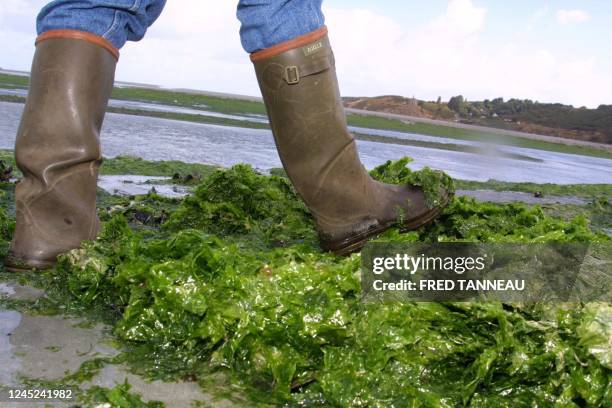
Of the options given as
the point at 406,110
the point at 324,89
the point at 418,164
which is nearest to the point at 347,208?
the point at 324,89

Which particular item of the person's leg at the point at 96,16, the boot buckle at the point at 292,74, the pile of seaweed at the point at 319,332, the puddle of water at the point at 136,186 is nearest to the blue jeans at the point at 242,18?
the person's leg at the point at 96,16

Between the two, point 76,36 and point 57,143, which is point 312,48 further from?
point 57,143

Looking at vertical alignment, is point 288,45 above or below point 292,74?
above

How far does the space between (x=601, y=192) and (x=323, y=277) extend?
8.30 meters

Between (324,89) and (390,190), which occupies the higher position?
(324,89)

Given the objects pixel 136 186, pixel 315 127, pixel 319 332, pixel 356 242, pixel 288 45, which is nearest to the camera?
pixel 319 332

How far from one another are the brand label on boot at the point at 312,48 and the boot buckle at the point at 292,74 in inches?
2.9

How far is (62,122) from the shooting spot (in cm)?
226

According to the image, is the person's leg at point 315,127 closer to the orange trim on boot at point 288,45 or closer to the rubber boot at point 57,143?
the orange trim on boot at point 288,45

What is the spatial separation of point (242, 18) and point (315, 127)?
51cm

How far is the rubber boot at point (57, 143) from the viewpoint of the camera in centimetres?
225

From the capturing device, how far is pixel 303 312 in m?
1.85

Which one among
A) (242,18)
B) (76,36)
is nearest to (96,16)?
(76,36)

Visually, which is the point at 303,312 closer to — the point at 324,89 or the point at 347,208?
the point at 347,208
